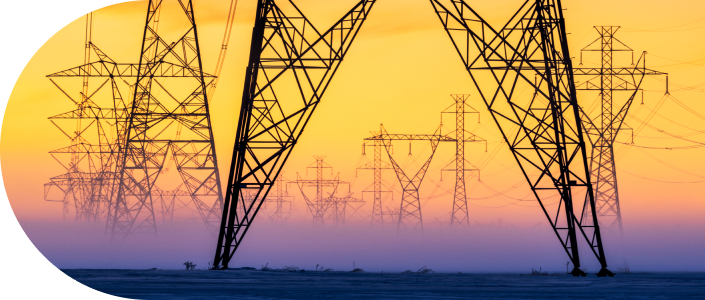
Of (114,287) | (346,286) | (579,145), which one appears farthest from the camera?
(579,145)

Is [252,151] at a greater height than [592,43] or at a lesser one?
lesser

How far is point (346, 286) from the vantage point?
→ 1942 centimetres

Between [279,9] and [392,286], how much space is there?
11112 millimetres

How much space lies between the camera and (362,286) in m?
19.4

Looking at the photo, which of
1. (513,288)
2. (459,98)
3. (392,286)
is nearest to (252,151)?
(392,286)

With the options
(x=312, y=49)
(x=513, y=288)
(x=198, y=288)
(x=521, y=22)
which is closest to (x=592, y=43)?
(x=521, y=22)

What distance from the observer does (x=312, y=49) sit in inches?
1049

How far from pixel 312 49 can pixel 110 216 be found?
39443 mm

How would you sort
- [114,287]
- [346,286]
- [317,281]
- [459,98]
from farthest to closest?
[459,98] → [317,281] → [346,286] → [114,287]

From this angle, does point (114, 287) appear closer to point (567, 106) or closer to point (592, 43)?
point (567, 106)

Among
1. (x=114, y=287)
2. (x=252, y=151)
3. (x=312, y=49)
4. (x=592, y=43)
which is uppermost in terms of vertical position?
(x=592, y=43)

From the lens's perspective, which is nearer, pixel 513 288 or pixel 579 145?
pixel 513 288

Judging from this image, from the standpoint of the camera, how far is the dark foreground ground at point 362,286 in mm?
17141

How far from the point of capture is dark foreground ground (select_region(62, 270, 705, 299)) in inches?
675
